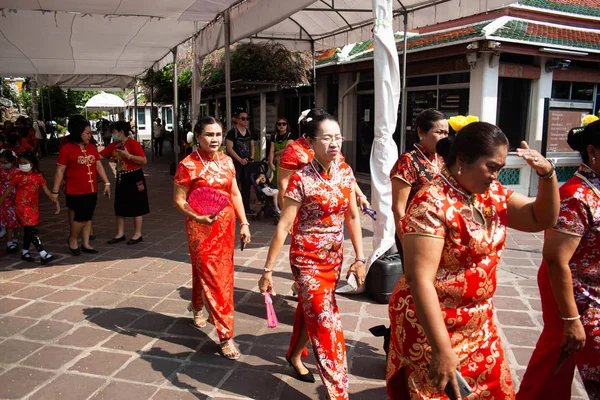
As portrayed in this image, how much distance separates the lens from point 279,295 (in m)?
4.89

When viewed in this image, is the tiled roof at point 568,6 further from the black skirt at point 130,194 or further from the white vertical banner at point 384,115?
the black skirt at point 130,194

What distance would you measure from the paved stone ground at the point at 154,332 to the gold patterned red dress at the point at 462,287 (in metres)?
1.24

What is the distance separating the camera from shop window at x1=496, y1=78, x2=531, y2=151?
9.59 meters

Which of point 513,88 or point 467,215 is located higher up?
point 513,88

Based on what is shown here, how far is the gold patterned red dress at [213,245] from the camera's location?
A: 360 centimetres

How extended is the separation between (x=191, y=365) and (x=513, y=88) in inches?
341

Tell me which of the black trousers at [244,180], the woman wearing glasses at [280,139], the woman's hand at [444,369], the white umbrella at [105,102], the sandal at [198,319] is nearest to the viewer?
the woman's hand at [444,369]

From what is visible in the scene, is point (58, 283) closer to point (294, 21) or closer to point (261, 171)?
point (261, 171)

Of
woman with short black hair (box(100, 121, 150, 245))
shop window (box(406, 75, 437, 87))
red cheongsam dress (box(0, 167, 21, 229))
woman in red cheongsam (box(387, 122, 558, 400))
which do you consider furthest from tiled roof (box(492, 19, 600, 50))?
red cheongsam dress (box(0, 167, 21, 229))

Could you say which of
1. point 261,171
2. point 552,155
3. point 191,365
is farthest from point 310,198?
point 552,155

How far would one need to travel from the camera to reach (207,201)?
3.63m

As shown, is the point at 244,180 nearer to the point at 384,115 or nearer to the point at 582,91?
the point at 384,115


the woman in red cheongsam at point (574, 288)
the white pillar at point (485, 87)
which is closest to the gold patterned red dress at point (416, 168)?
the woman in red cheongsam at point (574, 288)

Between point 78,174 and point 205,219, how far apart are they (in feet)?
11.2
